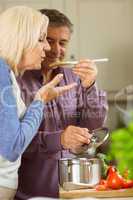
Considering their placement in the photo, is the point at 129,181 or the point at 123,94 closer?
the point at 129,181

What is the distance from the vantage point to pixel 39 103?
0.68 m

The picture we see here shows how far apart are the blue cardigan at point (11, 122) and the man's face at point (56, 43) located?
0.25m

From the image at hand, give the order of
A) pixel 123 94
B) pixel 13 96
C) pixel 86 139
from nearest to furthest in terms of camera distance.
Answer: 1. pixel 13 96
2. pixel 86 139
3. pixel 123 94

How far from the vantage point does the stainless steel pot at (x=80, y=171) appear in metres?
0.72

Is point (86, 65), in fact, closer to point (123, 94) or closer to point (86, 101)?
point (86, 101)

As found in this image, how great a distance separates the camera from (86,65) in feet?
2.80

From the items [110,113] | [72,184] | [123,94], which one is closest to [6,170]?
[72,184]

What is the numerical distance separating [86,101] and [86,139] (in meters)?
0.10

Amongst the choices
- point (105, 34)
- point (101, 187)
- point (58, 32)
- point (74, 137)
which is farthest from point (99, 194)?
point (105, 34)

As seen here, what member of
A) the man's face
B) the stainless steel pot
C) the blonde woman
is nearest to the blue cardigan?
the blonde woman

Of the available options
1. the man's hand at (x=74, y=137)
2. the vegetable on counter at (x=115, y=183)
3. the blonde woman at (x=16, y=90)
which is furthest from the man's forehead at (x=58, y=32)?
A: the vegetable on counter at (x=115, y=183)

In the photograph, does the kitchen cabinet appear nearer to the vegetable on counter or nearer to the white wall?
the white wall

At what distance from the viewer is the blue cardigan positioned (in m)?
0.61

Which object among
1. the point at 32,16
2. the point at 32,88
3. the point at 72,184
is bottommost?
the point at 72,184
